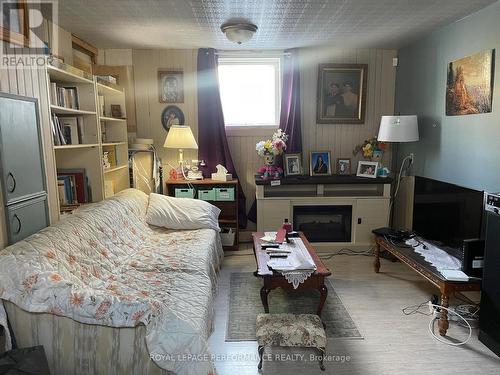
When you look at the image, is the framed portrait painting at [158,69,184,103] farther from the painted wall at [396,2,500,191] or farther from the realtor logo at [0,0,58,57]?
the painted wall at [396,2,500,191]

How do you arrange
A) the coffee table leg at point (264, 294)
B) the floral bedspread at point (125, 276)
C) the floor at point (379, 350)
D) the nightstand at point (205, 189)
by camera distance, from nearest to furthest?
the floral bedspread at point (125, 276)
the floor at point (379, 350)
the coffee table leg at point (264, 294)
the nightstand at point (205, 189)

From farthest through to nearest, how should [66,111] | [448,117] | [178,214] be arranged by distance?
[178,214] < [448,117] < [66,111]

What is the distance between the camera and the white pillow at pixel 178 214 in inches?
133

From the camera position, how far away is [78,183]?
294cm

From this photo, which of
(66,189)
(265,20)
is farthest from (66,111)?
(265,20)

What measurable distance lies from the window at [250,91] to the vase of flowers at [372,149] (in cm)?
115

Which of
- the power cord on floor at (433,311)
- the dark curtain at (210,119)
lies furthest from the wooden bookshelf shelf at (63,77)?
the power cord on floor at (433,311)

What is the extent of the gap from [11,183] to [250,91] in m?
3.02

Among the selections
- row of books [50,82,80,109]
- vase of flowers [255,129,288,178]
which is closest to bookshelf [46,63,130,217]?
row of books [50,82,80,109]

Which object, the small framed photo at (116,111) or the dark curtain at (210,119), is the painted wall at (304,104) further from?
the small framed photo at (116,111)

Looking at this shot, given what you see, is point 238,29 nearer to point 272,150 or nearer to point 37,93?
point 272,150

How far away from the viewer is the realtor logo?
6.23 feet

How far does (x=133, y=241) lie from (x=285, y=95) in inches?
98.8

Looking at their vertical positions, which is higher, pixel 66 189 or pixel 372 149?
pixel 372 149
